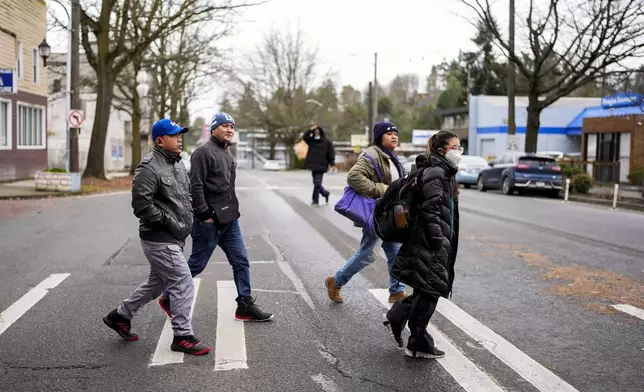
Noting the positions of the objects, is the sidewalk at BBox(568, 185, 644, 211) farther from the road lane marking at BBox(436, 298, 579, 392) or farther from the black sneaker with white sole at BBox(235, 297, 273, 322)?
the black sneaker with white sole at BBox(235, 297, 273, 322)

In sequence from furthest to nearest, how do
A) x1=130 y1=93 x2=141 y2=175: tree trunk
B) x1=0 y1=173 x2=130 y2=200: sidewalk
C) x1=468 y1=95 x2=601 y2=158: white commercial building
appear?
x1=468 y1=95 x2=601 y2=158: white commercial building, x1=130 y1=93 x2=141 y2=175: tree trunk, x1=0 y1=173 x2=130 y2=200: sidewalk

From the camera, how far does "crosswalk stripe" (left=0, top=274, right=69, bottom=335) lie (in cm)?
614

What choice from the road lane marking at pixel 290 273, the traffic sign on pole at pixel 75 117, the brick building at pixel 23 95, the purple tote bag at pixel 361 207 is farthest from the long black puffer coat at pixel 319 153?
the brick building at pixel 23 95

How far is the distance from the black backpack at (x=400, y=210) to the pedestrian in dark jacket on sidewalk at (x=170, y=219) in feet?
4.82

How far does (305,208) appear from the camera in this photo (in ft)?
55.7

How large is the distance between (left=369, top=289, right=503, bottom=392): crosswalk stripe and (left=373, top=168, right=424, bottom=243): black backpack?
2.97 feet

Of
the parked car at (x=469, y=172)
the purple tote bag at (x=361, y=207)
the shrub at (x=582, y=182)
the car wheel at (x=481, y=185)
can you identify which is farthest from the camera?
the parked car at (x=469, y=172)

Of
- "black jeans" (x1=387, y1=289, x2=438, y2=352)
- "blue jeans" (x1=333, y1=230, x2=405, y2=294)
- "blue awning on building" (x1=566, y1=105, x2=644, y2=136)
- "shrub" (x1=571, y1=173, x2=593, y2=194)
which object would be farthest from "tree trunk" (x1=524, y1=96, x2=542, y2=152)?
"black jeans" (x1=387, y1=289, x2=438, y2=352)

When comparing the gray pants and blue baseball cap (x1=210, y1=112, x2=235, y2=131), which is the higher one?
blue baseball cap (x1=210, y1=112, x2=235, y2=131)

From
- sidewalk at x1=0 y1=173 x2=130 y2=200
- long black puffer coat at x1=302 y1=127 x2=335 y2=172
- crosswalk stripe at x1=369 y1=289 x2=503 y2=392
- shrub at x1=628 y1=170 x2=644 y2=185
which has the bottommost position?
sidewalk at x1=0 y1=173 x2=130 y2=200

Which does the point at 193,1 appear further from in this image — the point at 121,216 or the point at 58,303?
the point at 58,303

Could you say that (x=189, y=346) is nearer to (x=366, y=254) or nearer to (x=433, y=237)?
(x=433, y=237)

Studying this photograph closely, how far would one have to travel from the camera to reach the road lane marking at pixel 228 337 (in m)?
4.94

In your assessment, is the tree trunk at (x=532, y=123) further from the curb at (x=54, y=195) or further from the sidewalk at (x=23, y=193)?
the sidewalk at (x=23, y=193)
